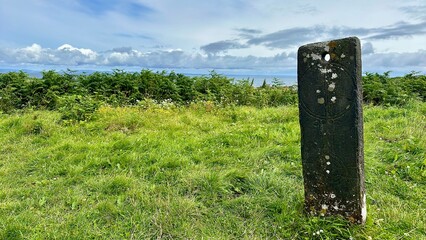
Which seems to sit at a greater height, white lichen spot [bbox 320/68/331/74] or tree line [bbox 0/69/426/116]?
white lichen spot [bbox 320/68/331/74]

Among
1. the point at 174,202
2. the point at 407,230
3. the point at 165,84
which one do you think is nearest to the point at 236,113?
the point at 165,84

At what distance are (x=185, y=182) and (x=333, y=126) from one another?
1.85m

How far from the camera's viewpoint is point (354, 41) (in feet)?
8.20

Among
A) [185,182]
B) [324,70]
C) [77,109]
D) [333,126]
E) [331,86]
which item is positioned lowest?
[185,182]

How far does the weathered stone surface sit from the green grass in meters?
0.19

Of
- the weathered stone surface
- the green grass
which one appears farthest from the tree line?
the weathered stone surface

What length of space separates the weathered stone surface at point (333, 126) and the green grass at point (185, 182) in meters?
0.19

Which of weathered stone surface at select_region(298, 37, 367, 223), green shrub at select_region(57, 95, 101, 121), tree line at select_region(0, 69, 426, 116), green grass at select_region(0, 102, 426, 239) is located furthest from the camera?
tree line at select_region(0, 69, 426, 116)

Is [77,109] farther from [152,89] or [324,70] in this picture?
[324,70]

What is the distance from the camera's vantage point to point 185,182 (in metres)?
3.72

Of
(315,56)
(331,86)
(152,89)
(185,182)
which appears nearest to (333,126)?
(331,86)

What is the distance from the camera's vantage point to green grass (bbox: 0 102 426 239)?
2.87 m

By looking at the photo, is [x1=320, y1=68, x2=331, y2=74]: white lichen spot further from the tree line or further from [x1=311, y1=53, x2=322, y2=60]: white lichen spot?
the tree line

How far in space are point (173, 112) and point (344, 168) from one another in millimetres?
5233
